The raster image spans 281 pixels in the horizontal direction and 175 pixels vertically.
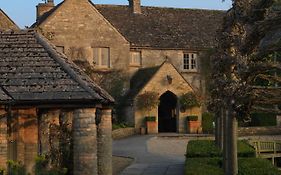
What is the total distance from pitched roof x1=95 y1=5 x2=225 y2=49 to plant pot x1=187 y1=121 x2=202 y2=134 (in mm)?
7802

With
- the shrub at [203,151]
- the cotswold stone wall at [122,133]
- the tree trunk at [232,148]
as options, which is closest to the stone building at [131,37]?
the cotswold stone wall at [122,133]

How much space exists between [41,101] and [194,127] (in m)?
30.5

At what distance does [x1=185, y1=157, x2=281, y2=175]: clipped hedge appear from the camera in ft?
56.7

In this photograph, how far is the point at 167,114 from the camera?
47.0 metres

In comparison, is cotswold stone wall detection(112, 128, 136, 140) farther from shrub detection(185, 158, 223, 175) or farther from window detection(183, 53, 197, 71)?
shrub detection(185, 158, 223, 175)

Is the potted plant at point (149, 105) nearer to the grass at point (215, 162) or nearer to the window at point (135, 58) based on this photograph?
the window at point (135, 58)

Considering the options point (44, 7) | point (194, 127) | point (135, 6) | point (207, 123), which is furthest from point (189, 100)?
point (44, 7)

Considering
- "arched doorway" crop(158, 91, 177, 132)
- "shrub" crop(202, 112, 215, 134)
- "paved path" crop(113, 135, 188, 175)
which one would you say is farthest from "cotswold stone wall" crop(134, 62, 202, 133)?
"paved path" crop(113, 135, 188, 175)

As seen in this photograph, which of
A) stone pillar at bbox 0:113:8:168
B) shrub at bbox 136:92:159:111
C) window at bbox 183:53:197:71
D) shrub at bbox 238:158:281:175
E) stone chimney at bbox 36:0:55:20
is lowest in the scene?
shrub at bbox 238:158:281:175

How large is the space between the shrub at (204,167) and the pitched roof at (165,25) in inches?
1058

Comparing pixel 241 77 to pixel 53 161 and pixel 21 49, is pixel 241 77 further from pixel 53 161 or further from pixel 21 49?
pixel 53 161

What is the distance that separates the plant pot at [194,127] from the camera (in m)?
43.5

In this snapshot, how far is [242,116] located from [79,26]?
115 ft

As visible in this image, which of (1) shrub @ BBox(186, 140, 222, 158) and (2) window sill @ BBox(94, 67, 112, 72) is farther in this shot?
(2) window sill @ BBox(94, 67, 112, 72)
